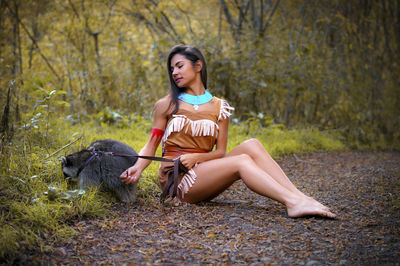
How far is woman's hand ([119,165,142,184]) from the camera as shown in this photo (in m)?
2.61

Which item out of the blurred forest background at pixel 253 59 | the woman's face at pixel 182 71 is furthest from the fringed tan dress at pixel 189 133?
the blurred forest background at pixel 253 59

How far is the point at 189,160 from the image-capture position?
2654mm

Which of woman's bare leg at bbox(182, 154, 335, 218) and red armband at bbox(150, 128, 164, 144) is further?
red armband at bbox(150, 128, 164, 144)

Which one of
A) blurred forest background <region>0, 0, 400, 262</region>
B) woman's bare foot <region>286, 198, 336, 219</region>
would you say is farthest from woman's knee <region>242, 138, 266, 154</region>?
blurred forest background <region>0, 0, 400, 262</region>

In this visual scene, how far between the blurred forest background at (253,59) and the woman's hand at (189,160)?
2770 millimetres

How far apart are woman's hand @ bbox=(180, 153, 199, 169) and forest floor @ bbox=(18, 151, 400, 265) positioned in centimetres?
33

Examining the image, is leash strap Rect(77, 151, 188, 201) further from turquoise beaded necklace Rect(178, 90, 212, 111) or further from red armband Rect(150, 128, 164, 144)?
turquoise beaded necklace Rect(178, 90, 212, 111)

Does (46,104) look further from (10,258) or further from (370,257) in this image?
(370,257)

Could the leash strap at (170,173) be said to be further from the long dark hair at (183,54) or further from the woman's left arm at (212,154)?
the long dark hair at (183,54)

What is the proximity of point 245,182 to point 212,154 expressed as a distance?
14.3 inches

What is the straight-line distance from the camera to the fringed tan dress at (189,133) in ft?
8.80

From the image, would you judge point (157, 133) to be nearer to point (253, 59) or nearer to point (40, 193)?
point (40, 193)

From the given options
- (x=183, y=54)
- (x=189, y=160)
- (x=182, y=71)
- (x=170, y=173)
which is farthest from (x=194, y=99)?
(x=170, y=173)

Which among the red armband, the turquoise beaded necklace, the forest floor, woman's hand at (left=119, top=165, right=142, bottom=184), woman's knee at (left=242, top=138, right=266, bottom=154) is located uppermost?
the turquoise beaded necklace
